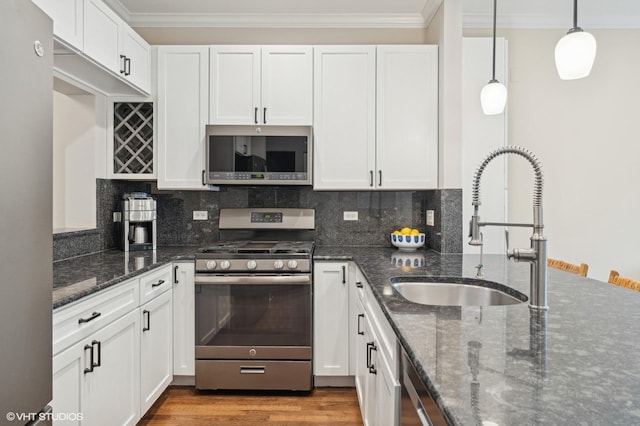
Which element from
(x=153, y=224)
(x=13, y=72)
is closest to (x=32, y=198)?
(x=13, y=72)

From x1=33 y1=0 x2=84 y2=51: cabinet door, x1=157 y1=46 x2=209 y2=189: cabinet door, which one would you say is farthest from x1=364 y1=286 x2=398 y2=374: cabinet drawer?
x1=33 y1=0 x2=84 y2=51: cabinet door

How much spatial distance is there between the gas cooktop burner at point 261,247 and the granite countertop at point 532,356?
1237 millimetres

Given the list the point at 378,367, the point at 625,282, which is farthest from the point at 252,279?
the point at 625,282

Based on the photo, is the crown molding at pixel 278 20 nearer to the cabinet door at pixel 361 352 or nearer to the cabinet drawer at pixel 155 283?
the cabinet drawer at pixel 155 283

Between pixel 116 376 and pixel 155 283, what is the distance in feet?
1.91

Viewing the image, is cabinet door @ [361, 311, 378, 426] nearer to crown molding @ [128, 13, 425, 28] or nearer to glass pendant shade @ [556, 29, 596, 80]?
glass pendant shade @ [556, 29, 596, 80]

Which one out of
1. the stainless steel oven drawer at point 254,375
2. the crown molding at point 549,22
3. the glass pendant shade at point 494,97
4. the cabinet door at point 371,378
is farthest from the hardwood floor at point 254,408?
the crown molding at point 549,22

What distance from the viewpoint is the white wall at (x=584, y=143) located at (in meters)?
3.26

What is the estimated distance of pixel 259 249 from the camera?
268 centimetres

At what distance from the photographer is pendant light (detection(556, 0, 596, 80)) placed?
4.61 ft

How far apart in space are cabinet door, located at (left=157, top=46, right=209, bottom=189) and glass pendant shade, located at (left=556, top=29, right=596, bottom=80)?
2266mm

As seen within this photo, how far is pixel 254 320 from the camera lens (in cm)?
257

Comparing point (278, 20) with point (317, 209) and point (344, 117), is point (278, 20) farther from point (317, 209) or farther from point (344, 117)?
point (317, 209)

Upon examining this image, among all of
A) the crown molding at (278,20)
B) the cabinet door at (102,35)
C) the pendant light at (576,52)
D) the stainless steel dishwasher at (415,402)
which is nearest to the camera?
the stainless steel dishwasher at (415,402)
